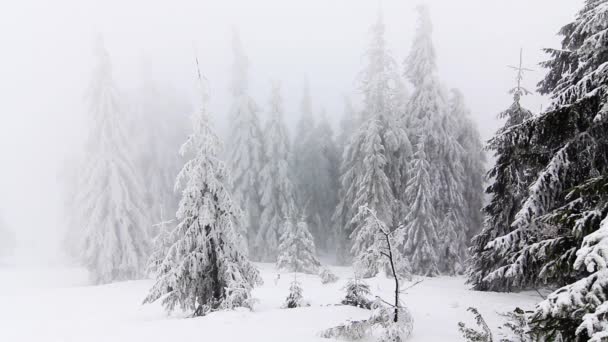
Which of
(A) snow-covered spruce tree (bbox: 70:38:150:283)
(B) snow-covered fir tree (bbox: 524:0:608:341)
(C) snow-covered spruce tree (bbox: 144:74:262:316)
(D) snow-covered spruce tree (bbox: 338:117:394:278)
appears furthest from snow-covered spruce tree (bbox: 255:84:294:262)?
(B) snow-covered fir tree (bbox: 524:0:608:341)

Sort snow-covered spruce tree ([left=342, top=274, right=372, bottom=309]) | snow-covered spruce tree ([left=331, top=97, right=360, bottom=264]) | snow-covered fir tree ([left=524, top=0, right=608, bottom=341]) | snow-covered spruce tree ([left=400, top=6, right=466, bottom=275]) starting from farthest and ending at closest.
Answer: snow-covered spruce tree ([left=331, top=97, right=360, bottom=264])
snow-covered spruce tree ([left=400, top=6, right=466, bottom=275])
snow-covered spruce tree ([left=342, top=274, right=372, bottom=309])
snow-covered fir tree ([left=524, top=0, right=608, bottom=341])

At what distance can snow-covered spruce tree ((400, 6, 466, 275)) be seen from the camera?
2253cm

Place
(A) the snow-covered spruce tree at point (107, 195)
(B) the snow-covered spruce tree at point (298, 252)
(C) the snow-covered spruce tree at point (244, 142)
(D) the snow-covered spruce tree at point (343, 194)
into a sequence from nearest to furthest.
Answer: (A) the snow-covered spruce tree at point (107, 195) < (B) the snow-covered spruce tree at point (298, 252) < (D) the snow-covered spruce tree at point (343, 194) < (C) the snow-covered spruce tree at point (244, 142)

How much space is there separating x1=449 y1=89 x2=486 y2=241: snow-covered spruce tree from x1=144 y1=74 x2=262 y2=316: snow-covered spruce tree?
1954 cm

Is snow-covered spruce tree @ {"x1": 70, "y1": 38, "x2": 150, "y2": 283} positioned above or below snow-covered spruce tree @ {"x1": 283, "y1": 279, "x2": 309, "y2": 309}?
above

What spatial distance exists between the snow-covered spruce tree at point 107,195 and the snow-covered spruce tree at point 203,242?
1544cm

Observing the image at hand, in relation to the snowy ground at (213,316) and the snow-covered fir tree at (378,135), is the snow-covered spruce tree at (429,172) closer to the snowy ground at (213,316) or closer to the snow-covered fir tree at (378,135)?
the snow-covered fir tree at (378,135)

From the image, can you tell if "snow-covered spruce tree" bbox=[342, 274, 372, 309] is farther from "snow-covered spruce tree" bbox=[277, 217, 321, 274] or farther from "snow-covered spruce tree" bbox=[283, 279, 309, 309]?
"snow-covered spruce tree" bbox=[277, 217, 321, 274]

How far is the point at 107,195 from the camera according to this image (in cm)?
2389

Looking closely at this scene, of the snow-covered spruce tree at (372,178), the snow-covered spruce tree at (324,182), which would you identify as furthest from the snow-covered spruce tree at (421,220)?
the snow-covered spruce tree at (324,182)

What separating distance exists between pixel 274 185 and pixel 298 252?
6089mm

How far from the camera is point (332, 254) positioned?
3397 cm

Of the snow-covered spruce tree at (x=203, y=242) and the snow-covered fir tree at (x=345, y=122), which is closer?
the snow-covered spruce tree at (x=203, y=242)

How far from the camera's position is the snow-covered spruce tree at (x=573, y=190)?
12.2ft
